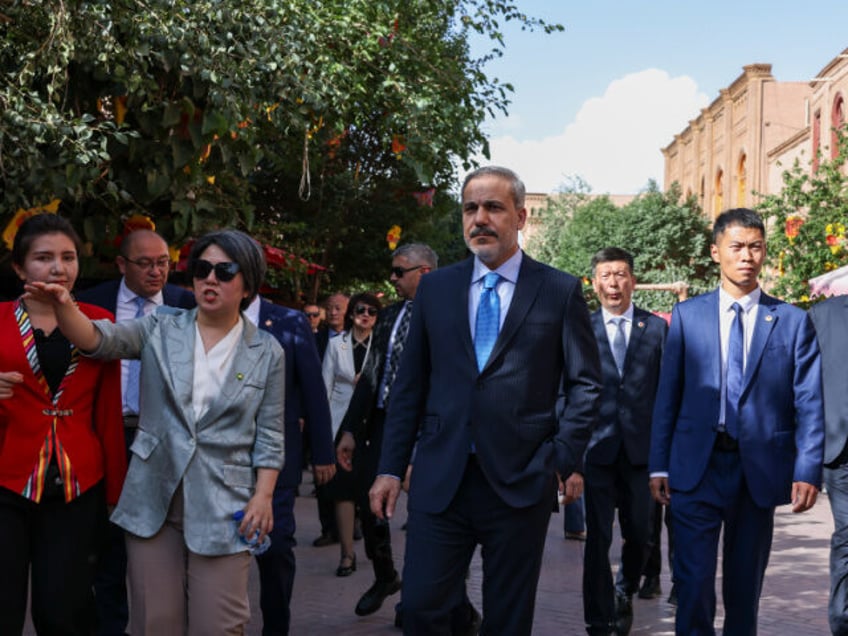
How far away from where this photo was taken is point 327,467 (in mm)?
5688

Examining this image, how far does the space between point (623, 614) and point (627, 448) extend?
989mm

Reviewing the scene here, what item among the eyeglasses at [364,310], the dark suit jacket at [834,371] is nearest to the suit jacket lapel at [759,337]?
the dark suit jacket at [834,371]

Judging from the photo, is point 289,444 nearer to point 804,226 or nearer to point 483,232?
point 483,232

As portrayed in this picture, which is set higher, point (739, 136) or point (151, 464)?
point (739, 136)

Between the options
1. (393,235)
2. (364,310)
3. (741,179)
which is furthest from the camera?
(741,179)

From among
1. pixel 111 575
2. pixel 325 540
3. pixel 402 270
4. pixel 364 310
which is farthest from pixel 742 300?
pixel 325 540

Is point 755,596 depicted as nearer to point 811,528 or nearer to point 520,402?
point 520,402

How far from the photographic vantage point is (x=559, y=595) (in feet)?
25.5

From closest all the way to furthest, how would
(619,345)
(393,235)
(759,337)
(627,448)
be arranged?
(759,337) < (627,448) < (619,345) < (393,235)

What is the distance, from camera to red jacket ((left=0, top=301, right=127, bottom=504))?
13.7 ft

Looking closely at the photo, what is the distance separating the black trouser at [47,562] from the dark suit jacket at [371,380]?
8.51 ft

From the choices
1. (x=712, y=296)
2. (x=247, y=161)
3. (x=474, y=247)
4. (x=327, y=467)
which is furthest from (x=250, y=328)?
(x=247, y=161)

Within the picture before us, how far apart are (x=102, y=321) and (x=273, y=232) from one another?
12211 millimetres

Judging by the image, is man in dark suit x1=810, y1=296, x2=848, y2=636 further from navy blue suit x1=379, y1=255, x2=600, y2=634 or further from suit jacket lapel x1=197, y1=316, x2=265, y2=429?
suit jacket lapel x1=197, y1=316, x2=265, y2=429
